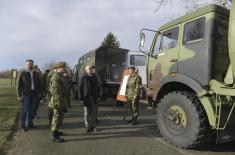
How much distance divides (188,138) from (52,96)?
3.34m

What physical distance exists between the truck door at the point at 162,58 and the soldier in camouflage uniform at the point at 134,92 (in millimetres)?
1815

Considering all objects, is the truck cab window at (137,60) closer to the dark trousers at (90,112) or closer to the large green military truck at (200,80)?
the dark trousers at (90,112)

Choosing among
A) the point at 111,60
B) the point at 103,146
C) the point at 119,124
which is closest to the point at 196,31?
the point at 103,146

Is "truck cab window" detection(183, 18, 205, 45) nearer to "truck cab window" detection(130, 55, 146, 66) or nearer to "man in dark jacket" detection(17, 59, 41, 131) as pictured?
"man in dark jacket" detection(17, 59, 41, 131)

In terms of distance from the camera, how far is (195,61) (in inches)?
314

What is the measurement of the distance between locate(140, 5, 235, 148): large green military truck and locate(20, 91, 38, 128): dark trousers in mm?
3712

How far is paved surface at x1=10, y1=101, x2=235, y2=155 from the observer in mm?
7762

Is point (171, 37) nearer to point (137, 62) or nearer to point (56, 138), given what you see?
point (56, 138)

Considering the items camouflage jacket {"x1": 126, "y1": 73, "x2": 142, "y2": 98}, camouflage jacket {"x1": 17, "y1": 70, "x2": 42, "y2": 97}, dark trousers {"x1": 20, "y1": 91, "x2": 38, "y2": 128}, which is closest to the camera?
camouflage jacket {"x1": 17, "y1": 70, "x2": 42, "y2": 97}

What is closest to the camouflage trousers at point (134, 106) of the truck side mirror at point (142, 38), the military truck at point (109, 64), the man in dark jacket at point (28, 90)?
the truck side mirror at point (142, 38)

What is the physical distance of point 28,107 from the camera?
10.4 m

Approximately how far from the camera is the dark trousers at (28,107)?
10.2 metres

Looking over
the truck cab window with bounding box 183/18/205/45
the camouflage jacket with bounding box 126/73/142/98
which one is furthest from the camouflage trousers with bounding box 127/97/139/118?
the truck cab window with bounding box 183/18/205/45

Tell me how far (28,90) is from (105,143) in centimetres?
300
